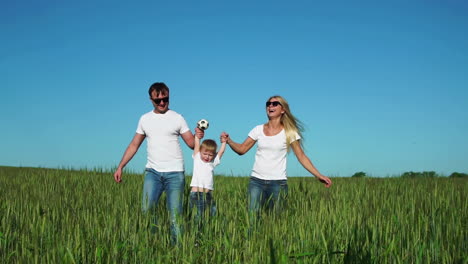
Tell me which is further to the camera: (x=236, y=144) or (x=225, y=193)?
(x=225, y=193)

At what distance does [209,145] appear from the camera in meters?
5.39

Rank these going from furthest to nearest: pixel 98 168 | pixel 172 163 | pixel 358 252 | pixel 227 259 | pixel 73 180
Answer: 1. pixel 98 168
2. pixel 73 180
3. pixel 172 163
4. pixel 227 259
5. pixel 358 252

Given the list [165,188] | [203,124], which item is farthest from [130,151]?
[203,124]

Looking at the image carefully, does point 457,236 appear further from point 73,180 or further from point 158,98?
point 73,180

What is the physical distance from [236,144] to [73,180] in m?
6.43

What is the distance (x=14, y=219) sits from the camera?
5.26 meters

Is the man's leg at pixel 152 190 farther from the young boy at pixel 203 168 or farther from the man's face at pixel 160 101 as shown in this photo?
the man's face at pixel 160 101

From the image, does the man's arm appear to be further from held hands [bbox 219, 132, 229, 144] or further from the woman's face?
the woman's face

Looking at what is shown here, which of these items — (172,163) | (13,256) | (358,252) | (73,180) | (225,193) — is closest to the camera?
(358,252)

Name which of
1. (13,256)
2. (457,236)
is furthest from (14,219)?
(457,236)

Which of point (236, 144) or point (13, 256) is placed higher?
point (236, 144)

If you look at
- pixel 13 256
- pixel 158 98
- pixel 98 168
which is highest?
pixel 158 98

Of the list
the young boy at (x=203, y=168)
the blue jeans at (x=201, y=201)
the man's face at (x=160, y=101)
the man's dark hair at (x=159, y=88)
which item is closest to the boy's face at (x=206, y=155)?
the young boy at (x=203, y=168)

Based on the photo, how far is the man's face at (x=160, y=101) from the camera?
16.6 feet
